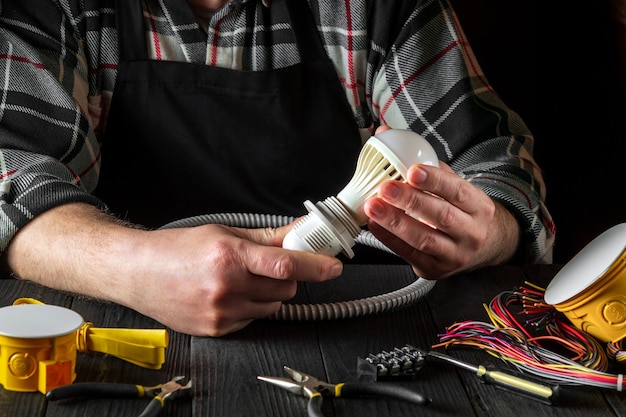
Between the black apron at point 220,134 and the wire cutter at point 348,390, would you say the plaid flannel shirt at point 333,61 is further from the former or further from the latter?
the wire cutter at point 348,390

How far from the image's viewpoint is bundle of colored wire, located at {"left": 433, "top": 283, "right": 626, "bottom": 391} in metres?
0.99

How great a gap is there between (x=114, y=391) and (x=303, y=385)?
0.61 ft

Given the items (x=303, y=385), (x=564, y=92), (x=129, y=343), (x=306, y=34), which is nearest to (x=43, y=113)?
(x=306, y=34)

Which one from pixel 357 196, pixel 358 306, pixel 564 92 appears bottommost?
pixel 564 92

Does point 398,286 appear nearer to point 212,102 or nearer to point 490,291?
point 490,291

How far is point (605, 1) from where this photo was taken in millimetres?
1965

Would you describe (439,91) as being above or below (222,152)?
above

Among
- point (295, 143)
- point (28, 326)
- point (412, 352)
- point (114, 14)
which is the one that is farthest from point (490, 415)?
point (114, 14)

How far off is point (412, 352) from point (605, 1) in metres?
1.23

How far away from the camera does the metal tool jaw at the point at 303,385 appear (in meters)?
0.93

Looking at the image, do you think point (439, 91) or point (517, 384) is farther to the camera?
point (439, 91)

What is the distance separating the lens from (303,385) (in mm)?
933

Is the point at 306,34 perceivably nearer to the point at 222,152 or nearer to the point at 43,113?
the point at 222,152

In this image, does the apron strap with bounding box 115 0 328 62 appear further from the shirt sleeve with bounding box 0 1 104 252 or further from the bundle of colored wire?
the bundle of colored wire
